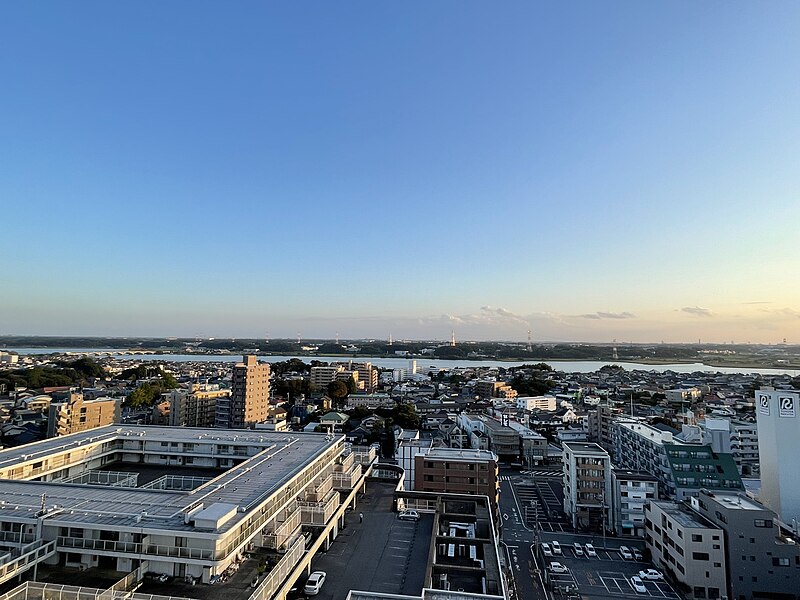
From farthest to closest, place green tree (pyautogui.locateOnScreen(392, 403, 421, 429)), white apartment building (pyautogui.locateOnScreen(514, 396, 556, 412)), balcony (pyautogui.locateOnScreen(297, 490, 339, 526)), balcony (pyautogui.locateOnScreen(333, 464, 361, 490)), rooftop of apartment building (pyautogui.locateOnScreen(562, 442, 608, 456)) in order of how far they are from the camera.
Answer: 1. white apartment building (pyautogui.locateOnScreen(514, 396, 556, 412))
2. green tree (pyautogui.locateOnScreen(392, 403, 421, 429))
3. rooftop of apartment building (pyautogui.locateOnScreen(562, 442, 608, 456))
4. balcony (pyautogui.locateOnScreen(333, 464, 361, 490))
5. balcony (pyautogui.locateOnScreen(297, 490, 339, 526))

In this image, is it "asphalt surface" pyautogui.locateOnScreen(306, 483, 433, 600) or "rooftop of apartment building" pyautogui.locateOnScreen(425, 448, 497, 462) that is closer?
"asphalt surface" pyautogui.locateOnScreen(306, 483, 433, 600)

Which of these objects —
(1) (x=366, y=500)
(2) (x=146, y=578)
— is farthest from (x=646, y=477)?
(2) (x=146, y=578)

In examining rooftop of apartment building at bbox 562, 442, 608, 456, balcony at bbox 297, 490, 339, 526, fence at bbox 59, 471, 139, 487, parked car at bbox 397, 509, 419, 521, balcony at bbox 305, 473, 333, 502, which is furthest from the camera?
rooftop of apartment building at bbox 562, 442, 608, 456

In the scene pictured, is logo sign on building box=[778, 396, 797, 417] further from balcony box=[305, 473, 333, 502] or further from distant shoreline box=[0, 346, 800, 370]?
distant shoreline box=[0, 346, 800, 370]

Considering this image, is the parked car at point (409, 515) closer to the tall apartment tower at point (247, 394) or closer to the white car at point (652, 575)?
the white car at point (652, 575)

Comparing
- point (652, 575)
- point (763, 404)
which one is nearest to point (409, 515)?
point (652, 575)

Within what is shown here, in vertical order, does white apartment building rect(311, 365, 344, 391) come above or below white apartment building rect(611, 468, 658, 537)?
above

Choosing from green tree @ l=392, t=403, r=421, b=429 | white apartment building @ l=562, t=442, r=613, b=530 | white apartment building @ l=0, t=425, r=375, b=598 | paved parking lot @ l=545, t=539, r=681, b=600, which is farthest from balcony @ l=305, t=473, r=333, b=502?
green tree @ l=392, t=403, r=421, b=429
